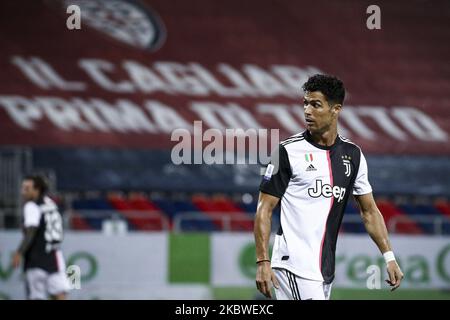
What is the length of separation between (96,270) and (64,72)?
721 centimetres

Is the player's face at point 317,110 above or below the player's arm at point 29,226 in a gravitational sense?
above

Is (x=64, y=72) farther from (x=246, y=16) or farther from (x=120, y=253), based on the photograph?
(x=120, y=253)

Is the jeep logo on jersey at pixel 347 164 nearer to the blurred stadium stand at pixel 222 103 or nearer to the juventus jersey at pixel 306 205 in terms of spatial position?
the juventus jersey at pixel 306 205

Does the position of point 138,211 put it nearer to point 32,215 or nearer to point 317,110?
point 32,215

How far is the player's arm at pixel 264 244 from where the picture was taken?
5.04m

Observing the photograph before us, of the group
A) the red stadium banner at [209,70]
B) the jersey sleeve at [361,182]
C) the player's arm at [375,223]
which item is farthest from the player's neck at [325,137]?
the red stadium banner at [209,70]

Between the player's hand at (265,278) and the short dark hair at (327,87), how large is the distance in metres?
1.12

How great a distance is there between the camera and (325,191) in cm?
547

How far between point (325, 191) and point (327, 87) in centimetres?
64

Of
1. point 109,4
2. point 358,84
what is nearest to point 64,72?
point 109,4

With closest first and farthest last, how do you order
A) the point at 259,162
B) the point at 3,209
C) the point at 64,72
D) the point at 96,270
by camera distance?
the point at 96,270, the point at 3,209, the point at 259,162, the point at 64,72

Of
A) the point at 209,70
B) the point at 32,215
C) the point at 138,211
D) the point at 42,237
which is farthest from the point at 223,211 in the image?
the point at 32,215

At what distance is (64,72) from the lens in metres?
20.2

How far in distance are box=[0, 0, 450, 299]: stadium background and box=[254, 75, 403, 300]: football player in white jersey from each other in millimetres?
11062
